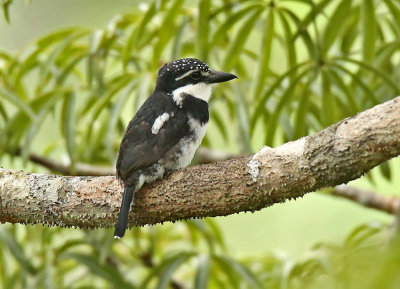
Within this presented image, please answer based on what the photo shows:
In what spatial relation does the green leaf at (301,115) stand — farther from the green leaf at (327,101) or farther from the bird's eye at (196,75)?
the bird's eye at (196,75)

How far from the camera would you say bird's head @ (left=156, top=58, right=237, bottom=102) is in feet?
7.93

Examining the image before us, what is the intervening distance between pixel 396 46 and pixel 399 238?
2465 mm

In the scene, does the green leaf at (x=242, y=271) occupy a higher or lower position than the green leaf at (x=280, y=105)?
lower

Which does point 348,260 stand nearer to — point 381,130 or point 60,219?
point 381,130

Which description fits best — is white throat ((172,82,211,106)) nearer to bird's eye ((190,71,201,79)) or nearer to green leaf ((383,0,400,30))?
bird's eye ((190,71,201,79))

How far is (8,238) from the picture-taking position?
9.38 ft

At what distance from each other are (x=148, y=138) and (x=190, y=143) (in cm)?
17

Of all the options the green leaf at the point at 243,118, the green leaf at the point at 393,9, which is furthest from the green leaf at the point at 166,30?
the green leaf at the point at 393,9

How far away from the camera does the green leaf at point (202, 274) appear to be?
2.62 meters

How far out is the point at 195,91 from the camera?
2408 mm

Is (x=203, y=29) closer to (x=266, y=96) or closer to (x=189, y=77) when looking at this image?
(x=189, y=77)

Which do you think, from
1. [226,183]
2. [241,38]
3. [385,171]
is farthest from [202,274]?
[226,183]

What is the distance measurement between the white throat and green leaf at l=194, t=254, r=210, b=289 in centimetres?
71

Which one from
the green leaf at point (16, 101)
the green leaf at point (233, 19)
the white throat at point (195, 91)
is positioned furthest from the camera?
the green leaf at point (16, 101)
